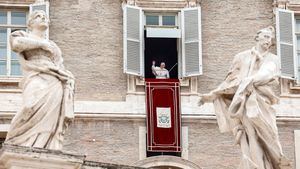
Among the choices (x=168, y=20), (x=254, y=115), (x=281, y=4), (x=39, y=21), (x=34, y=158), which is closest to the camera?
(x=34, y=158)

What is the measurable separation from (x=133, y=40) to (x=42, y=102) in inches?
648

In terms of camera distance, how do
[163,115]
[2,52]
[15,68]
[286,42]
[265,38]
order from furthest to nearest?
1. [286,42]
2. [163,115]
3. [2,52]
4. [15,68]
5. [265,38]

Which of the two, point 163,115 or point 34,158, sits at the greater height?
point 163,115

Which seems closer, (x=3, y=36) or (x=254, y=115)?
(x=254, y=115)

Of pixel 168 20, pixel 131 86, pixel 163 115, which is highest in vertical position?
pixel 168 20

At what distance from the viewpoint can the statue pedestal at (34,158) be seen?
72.0 feet

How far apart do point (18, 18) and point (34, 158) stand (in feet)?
57.9

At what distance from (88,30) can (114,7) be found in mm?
905

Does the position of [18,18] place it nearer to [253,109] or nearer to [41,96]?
[253,109]

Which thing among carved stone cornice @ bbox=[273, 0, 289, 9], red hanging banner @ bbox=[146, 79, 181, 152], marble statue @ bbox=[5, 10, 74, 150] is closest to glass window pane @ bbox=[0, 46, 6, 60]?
red hanging banner @ bbox=[146, 79, 181, 152]

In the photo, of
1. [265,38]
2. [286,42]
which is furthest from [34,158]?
[286,42]

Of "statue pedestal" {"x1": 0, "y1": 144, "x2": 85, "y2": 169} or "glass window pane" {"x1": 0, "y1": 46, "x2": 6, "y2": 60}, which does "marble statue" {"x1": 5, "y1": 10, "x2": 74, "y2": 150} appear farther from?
"glass window pane" {"x1": 0, "y1": 46, "x2": 6, "y2": 60}

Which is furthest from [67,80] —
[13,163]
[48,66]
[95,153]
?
[95,153]

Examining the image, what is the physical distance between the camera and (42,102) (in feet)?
75.6
